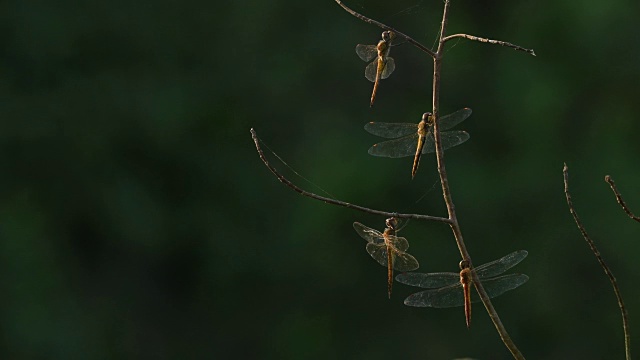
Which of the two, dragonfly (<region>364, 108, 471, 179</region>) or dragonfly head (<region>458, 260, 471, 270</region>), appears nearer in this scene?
dragonfly head (<region>458, 260, 471, 270</region>)

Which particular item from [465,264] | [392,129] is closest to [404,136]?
[392,129]

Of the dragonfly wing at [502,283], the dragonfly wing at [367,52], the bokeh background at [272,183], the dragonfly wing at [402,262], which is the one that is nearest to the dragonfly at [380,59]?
the dragonfly wing at [367,52]

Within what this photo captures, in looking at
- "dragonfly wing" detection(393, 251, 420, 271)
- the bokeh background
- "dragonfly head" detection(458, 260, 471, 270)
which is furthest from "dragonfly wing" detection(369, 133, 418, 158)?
the bokeh background

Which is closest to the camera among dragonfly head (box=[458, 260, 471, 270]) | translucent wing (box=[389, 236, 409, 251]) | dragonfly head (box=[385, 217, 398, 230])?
dragonfly head (box=[458, 260, 471, 270])

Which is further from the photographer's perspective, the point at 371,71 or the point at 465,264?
the point at 371,71

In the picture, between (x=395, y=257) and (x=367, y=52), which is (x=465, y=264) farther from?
(x=367, y=52)

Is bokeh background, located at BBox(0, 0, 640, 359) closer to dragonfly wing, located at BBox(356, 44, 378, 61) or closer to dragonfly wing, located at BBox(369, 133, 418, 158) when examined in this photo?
dragonfly wing, located at BBox(369, 133, 418, 158)
